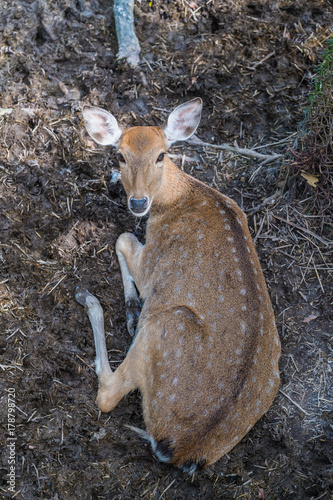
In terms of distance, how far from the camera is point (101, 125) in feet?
13.4

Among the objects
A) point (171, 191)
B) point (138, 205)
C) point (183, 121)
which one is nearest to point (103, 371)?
point (138, 205)

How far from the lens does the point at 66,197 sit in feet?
14.8

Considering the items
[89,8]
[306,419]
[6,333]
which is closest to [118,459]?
[6,333]

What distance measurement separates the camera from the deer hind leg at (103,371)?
12.5ft

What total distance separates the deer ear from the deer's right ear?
47 centimetres

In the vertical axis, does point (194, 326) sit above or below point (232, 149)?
below

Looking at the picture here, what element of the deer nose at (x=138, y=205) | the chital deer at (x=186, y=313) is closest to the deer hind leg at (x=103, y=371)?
the chital deer at (x=186, y=313)

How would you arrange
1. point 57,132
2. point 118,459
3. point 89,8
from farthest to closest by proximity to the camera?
point 89,8 → point 57,132 → point 118,459

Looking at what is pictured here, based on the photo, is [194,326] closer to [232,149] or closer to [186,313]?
[186,313]

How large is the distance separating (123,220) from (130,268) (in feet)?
1.86

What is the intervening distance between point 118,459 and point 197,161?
311 centimetres

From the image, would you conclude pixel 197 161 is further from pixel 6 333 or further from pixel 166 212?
pixel 6 333

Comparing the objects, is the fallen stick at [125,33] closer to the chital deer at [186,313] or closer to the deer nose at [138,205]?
the chital deer at [186,313]

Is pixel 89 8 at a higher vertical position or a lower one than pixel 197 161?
higher
